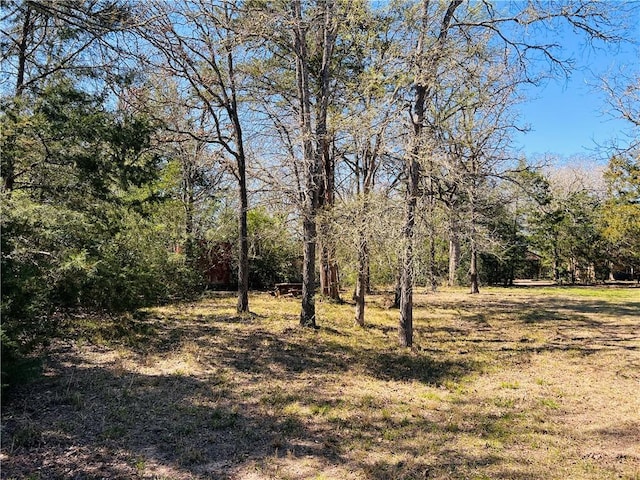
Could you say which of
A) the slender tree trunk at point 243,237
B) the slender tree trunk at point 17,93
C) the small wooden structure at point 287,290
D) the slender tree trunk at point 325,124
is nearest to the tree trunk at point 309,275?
the slender tree trunk at point 325,124

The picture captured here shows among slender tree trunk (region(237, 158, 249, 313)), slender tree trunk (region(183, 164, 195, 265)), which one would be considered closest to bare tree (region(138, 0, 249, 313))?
slender tree trunk (region(237, 158, 249, 313))

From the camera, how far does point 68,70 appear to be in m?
6.13

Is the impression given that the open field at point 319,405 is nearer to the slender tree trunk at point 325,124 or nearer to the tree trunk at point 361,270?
the tree trunk at point 361,270

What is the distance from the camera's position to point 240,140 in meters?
9.48

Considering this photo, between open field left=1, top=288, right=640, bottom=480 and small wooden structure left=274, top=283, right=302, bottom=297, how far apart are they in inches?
210

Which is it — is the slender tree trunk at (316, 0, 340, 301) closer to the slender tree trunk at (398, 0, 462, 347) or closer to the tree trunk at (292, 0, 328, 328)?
the tree trunk at (292, 0, 328, 328)

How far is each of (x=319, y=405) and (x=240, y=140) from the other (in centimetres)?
631

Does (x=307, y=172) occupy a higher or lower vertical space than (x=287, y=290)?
higher

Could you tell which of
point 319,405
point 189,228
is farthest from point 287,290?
point 319,405

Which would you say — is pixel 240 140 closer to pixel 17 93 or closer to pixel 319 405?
pixel 17 93

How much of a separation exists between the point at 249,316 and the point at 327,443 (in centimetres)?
607

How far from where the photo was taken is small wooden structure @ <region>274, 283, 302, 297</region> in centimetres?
1474

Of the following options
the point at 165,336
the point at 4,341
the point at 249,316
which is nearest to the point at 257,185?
the point at 249,316

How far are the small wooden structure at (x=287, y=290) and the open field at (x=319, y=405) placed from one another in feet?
17.5
